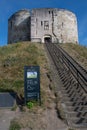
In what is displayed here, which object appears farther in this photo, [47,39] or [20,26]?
[20,26]

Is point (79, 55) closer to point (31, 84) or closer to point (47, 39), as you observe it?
point (31, 84)

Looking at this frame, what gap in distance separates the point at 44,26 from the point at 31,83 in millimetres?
27755

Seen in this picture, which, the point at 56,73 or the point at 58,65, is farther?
the point at 58,65

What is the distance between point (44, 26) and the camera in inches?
1427

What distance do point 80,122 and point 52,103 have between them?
168 centimetres

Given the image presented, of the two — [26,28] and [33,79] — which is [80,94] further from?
[26,28]

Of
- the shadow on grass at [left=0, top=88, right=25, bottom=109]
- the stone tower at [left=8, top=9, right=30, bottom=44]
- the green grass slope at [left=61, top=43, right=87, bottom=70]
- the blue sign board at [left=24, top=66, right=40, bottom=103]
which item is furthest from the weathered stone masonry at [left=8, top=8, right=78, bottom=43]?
the blue sign board at [left=24, top=66, right=40, bottom=103]

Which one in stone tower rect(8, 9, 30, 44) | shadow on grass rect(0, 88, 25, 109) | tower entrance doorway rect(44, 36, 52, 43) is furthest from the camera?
stone tower rect(8, 9, 30, 44)

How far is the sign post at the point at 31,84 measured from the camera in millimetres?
9164

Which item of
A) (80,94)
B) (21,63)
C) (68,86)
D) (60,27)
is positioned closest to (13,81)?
(68,86)

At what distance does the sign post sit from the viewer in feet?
30.1

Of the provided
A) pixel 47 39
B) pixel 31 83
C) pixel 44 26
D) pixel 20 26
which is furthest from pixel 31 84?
pixel 20 26

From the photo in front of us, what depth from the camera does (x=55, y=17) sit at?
36.8m

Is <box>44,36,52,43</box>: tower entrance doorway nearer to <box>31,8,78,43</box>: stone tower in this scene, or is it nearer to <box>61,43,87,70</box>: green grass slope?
<box>31,8,78,43</box>: stone tower
